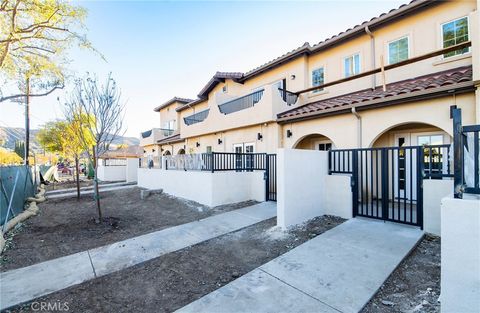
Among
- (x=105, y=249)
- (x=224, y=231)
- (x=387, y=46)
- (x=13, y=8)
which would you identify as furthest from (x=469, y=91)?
(x=13, y=8)

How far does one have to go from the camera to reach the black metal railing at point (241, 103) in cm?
1191

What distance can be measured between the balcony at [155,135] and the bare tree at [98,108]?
51.1 ft

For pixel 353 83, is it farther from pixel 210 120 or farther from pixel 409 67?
pixel 210 120

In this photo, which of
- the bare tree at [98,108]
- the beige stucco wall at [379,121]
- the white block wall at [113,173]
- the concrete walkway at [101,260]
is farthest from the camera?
the white block wall at [113,173]

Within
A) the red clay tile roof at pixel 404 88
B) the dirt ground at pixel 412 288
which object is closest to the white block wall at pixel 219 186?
the red clay tile roof at pixel 404 88

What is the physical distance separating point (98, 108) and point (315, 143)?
9.45m

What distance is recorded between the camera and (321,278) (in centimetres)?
364

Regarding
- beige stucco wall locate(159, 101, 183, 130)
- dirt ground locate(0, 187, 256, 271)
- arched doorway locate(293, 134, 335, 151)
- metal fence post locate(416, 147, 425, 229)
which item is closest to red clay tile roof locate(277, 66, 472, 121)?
Answer: arched doorway locate(293, 134, 335, 151)

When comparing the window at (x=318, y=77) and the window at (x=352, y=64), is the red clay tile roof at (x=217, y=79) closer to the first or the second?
the window at (x=318, y=77)

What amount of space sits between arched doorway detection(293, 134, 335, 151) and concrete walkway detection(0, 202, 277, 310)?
5.34m

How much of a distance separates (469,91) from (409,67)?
3.10 m

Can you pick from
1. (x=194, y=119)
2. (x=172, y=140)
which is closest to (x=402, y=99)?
(x=194, y=119)

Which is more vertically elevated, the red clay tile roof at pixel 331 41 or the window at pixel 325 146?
the red clay tile roof at pixel 331 41

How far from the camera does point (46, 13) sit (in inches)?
270
